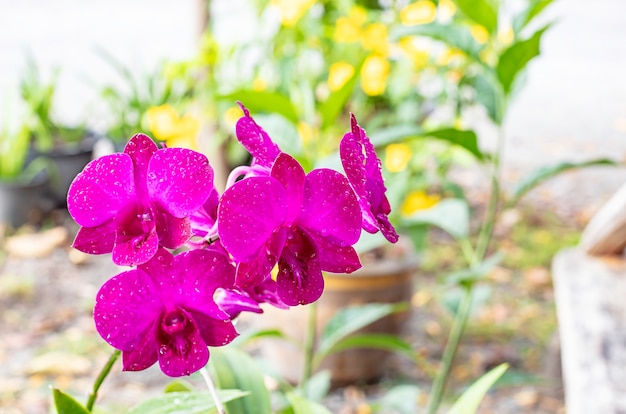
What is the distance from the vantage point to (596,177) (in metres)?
4.16

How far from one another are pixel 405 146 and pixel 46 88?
5.37ft

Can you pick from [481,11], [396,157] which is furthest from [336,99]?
[396,157]

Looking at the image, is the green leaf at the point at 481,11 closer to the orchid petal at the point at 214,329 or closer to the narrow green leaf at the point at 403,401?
the narrow green leaf at the point at 403,401

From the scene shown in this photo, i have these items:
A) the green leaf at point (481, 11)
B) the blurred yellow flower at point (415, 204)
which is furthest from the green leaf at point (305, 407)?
the blurred yellow flower at point (415, 204)

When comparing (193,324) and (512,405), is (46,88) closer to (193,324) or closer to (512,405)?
(512,405)

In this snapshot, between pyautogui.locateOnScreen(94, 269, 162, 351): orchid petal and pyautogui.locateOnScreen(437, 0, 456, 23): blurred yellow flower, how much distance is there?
80.2 inches

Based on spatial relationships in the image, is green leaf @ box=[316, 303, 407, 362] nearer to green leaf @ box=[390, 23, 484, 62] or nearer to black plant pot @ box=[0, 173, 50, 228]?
green leaf @ box=[390, 23, 484, 62]

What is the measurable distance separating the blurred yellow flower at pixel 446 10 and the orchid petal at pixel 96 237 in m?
2.02

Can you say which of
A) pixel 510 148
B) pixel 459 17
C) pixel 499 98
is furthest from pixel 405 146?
pixel 510 148

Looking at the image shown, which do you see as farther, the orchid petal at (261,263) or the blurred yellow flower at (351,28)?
the blurred yellow flower at (351,28)

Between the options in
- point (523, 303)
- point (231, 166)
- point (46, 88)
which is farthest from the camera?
point (46, 88)

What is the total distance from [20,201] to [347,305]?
1.68 m

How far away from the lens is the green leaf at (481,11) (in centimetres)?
124

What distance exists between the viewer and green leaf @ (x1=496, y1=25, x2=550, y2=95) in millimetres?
1140
